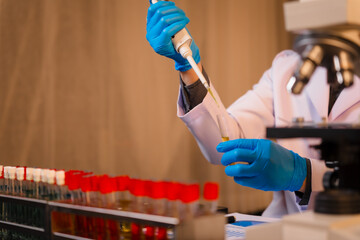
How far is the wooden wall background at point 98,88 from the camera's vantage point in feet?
8.21

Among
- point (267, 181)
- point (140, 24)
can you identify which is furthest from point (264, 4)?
point (267, 181)

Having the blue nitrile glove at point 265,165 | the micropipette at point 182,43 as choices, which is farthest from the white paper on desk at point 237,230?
the micropipette at point 182,43

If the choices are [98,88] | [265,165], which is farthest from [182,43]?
[98,88]

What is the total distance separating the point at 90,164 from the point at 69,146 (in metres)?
0.21

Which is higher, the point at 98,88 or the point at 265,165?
the point at 98,88

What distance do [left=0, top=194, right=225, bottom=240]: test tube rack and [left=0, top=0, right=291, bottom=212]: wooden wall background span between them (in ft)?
3.04

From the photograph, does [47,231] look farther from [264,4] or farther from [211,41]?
[264,4]

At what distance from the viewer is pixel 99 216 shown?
1.08 m

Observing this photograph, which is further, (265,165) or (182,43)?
(182,43)

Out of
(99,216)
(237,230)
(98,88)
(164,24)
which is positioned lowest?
(237,230)

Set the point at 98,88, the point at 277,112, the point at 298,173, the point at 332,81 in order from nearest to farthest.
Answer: the point at 332,81, the point at 298,173, the point at 277,112, the point at 98,88

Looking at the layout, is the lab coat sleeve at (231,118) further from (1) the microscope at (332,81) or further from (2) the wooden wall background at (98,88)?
(1) the microscope at (332,81)

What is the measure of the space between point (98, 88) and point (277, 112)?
1390 mm

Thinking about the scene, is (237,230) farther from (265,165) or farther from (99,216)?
(99,216)
